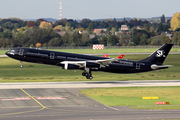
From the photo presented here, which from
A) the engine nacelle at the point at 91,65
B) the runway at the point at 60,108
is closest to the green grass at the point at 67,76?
the engine nacelle at the point at 91,65

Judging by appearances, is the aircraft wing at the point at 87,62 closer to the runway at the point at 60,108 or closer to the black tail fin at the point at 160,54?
the runway at the point at 60,108

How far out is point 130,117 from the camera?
1213 inches

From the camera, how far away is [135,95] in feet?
147

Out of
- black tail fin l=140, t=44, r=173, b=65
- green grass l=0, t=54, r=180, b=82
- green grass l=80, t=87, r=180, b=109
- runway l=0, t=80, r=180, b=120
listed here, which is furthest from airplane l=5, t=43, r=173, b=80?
runway l=0, t=80, r=180, b=120

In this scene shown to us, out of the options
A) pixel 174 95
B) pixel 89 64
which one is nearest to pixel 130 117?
pixel 174 95

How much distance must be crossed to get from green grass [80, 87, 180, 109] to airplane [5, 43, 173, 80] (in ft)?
26.0

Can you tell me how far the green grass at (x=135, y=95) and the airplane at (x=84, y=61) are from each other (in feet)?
26.0

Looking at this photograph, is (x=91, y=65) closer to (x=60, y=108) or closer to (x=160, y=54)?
(x=160, y=54)

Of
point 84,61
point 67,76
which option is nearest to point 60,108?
point 84,61

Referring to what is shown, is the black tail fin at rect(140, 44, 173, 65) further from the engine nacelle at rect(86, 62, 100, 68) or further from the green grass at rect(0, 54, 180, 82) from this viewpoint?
the engine nacelle at rect(86, 62, 100, 68)

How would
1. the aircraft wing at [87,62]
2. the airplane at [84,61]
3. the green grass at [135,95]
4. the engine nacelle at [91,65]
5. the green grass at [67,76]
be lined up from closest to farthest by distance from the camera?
the green grass at [135,95] → the aircraft wing at [87,62] → the airplane at [84,61] → the engine nacelle at [91,65] → the green grass at [67,76]

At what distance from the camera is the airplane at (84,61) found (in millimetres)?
56281

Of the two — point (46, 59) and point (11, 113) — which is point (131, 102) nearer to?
point (11, 113)

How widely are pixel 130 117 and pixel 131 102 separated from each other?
28.3 ft
